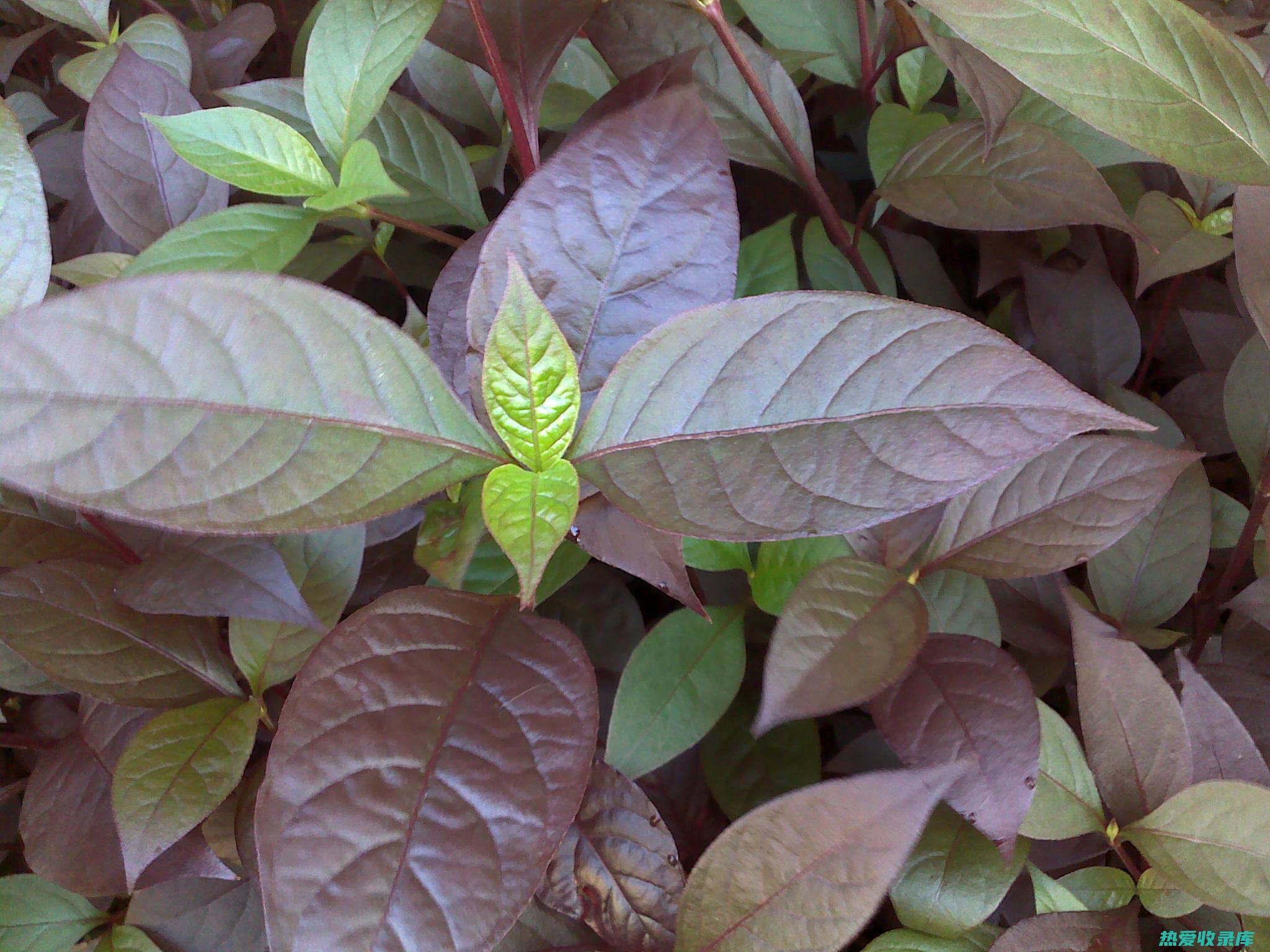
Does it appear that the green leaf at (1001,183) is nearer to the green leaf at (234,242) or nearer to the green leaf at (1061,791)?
the green leaf at (1061,791)

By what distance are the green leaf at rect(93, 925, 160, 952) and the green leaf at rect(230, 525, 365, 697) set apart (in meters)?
0.20

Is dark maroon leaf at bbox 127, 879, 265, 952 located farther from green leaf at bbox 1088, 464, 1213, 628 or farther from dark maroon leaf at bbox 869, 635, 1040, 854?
green leaf at bbox 1088, 464, 1213, 628

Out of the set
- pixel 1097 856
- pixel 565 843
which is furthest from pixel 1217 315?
pixel 565 843

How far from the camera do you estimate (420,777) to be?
0.38 metres

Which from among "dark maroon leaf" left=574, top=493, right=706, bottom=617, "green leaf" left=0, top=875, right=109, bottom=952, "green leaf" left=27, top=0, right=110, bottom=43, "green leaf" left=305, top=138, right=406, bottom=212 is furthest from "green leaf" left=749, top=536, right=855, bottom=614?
"green leaf" left=27, top=0, right=110, bottom=43

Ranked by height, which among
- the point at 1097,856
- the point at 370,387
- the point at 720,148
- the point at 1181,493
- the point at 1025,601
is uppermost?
the point at 720,148

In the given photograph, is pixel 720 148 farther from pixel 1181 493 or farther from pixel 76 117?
pixel 76 117

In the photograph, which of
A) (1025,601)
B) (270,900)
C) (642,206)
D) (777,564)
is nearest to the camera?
(270,900)

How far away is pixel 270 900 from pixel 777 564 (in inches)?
13.8

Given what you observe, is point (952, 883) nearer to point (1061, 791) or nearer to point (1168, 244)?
point (1061, 791)

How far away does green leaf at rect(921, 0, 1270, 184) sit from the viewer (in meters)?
0.48

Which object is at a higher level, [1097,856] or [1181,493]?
[1181,493]

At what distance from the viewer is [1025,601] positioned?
68cm

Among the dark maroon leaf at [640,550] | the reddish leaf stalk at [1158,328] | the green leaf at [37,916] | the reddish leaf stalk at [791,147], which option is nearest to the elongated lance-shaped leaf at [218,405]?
the dark maroon leaf at [640,550]
